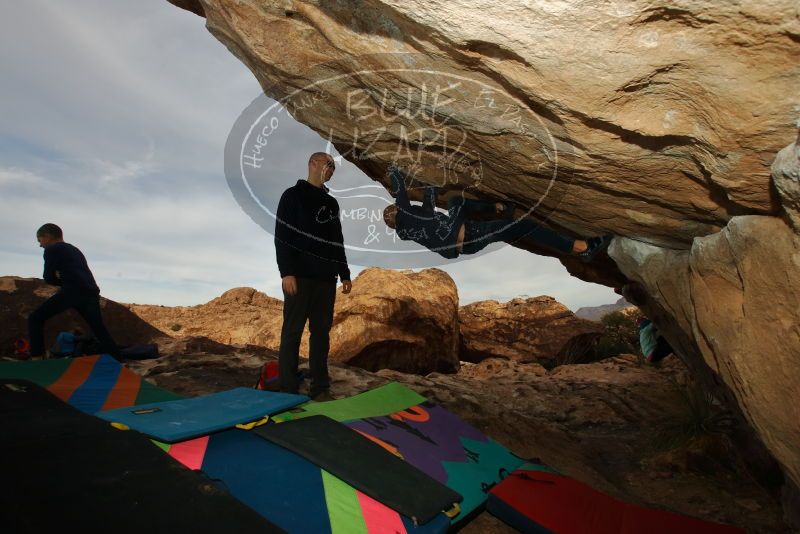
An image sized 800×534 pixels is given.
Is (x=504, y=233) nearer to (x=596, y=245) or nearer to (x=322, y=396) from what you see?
(x=596, y=245)

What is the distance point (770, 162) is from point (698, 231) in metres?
1.08

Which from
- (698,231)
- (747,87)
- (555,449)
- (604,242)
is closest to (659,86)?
(747,87)

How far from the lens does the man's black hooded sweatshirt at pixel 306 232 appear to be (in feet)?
13.1

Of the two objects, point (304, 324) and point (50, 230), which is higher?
point (50, 230)

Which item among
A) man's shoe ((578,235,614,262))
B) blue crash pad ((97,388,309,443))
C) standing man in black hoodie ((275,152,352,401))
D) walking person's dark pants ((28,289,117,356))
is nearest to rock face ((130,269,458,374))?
walking person's dark pants ((28,289,117,356))

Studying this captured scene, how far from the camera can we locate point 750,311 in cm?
226

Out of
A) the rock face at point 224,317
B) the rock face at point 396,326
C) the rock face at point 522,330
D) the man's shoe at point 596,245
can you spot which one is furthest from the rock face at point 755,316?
the rock face at point 224,317

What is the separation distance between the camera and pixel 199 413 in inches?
117

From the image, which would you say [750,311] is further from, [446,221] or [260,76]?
[260,76]

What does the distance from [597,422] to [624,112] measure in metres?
4.74

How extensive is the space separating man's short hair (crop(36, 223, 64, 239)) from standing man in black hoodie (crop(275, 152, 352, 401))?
3527 millimetres

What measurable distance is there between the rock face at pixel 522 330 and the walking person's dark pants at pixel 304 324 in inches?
263

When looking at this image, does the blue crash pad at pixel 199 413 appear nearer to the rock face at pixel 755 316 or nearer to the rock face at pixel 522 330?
the rock face at pixel 755 316

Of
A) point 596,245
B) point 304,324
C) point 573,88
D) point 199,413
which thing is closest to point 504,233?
point 596,245
